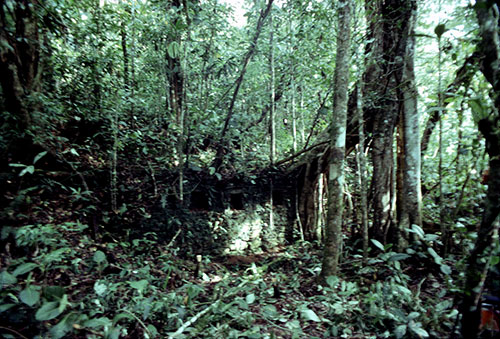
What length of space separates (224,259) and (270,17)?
598cm

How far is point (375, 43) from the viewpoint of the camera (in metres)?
5.23

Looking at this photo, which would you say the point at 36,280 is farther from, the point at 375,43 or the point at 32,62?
the point at 375,43

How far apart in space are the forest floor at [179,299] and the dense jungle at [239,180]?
0.08 ft

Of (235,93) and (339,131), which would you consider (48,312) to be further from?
(235,93)

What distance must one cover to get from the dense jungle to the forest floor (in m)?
0.02

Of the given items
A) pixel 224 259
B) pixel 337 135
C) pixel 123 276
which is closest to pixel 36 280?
pixel 123 276

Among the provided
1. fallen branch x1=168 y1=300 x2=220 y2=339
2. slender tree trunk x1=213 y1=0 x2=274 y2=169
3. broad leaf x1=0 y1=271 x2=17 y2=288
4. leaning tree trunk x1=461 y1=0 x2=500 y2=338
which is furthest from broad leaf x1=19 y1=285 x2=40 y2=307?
slender tree trunk x1=213 y1=0 x2=274 y2=169

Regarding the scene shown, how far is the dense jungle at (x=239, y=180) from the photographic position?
8.70 ft

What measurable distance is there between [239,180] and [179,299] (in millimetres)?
3668

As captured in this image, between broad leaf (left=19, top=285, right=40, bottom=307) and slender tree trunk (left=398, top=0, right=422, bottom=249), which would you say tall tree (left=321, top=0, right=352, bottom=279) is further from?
broad leaf (left=19, top=285, right=40, bottom=307)

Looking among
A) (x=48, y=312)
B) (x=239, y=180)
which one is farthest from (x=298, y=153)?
(x=48, y=312)

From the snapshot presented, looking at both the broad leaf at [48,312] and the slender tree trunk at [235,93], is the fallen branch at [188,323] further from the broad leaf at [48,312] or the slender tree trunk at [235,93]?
the slender tree trunk at [235,93]

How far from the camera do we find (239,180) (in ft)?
21.8

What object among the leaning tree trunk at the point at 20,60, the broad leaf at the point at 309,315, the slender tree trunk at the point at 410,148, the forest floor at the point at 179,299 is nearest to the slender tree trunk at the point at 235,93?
the forest floor at the point at 179,299
